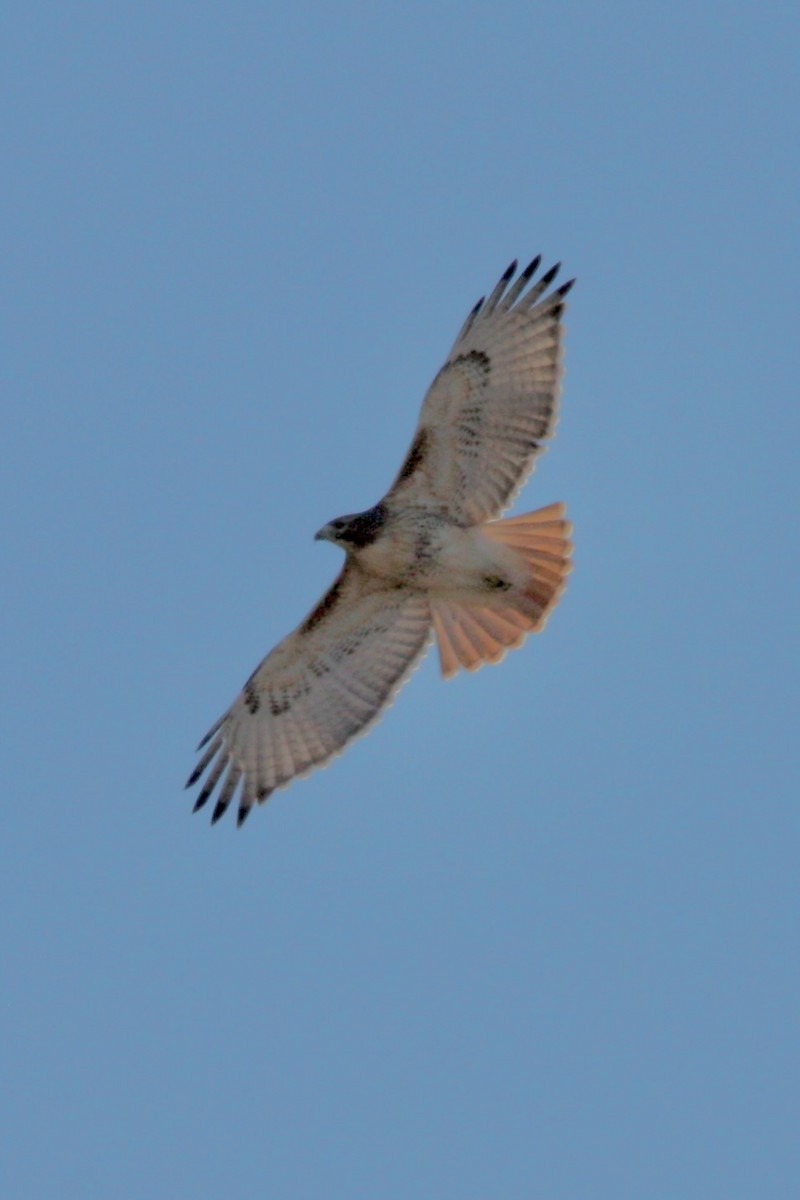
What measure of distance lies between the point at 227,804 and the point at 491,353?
3.11m

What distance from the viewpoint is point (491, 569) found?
1256 cm

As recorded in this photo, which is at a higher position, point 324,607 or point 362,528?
point 362,528

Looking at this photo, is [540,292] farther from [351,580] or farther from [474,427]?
[351,580]

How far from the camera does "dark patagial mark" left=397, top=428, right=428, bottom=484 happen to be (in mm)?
12477

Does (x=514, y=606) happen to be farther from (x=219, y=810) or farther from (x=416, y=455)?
(x=219, y=810)

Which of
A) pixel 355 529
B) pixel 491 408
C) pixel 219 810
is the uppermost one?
pixel 491 408

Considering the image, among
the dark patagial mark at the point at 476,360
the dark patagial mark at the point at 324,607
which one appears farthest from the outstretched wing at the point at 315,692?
the dark patagial mark at the point at 476,360

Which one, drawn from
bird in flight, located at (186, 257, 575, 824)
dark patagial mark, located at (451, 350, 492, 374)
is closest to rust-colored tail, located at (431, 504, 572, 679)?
bird in flight, located at (186, 257, 575, 824)

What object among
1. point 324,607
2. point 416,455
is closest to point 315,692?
point 324,607

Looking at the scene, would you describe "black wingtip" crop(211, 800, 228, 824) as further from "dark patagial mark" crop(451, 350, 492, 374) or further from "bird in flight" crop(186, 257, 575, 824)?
"dark patagial mark" crop(451, 350, 492, 374)

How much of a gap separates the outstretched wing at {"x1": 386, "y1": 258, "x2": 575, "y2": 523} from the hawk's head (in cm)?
20

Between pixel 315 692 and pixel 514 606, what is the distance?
1395 mm

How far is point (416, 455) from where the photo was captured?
492 inches

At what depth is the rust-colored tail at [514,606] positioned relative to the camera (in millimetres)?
12547
